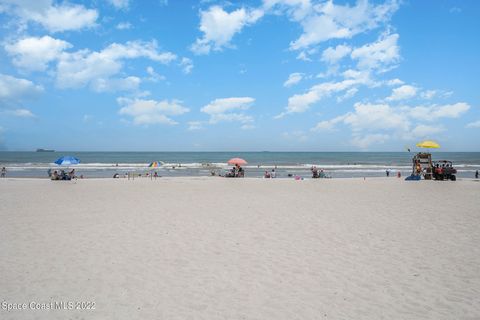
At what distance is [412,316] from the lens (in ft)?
16.4

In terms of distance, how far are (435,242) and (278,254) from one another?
14.9ft

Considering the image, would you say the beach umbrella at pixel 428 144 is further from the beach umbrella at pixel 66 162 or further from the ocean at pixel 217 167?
the beach umbrella at pixel 66 162

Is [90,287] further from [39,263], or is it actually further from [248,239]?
[248,239]

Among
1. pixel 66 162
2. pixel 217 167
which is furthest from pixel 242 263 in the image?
pixel 217 167

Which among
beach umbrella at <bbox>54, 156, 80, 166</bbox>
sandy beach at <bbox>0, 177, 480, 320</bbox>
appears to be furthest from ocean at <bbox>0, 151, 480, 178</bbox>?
sandy beach at <bbox>0, 177, 480, 320</bbox>

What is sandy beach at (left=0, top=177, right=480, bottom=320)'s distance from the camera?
5.25 m

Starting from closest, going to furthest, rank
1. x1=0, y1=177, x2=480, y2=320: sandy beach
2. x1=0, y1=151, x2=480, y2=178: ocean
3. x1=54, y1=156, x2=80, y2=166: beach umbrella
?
x1=0, y1=177, x2=480, y2=320: sandy beach, x1=54, y1=156, x2=80, y2=166: beach umbrella, x1=0, y1=151, x2=480, y2=178: ocean

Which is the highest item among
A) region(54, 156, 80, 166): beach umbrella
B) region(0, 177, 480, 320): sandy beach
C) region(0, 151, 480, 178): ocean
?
region(54, 156, 80, 166): beach umbrella

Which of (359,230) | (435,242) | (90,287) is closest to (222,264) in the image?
(90,287)

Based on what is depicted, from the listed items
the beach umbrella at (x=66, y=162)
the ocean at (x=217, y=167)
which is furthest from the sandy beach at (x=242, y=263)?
the ocean at (x=217, y=167)

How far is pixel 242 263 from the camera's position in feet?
23.6

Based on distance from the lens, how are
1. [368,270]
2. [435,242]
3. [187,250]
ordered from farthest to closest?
1. [435,242]
2. [187,250]
3. [368,270]

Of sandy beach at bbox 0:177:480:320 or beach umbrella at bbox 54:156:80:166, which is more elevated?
beach umbrella at bbox 54:156:80:166

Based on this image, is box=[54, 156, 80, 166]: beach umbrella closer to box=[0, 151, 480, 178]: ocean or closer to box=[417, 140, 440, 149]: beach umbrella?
box=[0, 151, 480, 178]: ocean
